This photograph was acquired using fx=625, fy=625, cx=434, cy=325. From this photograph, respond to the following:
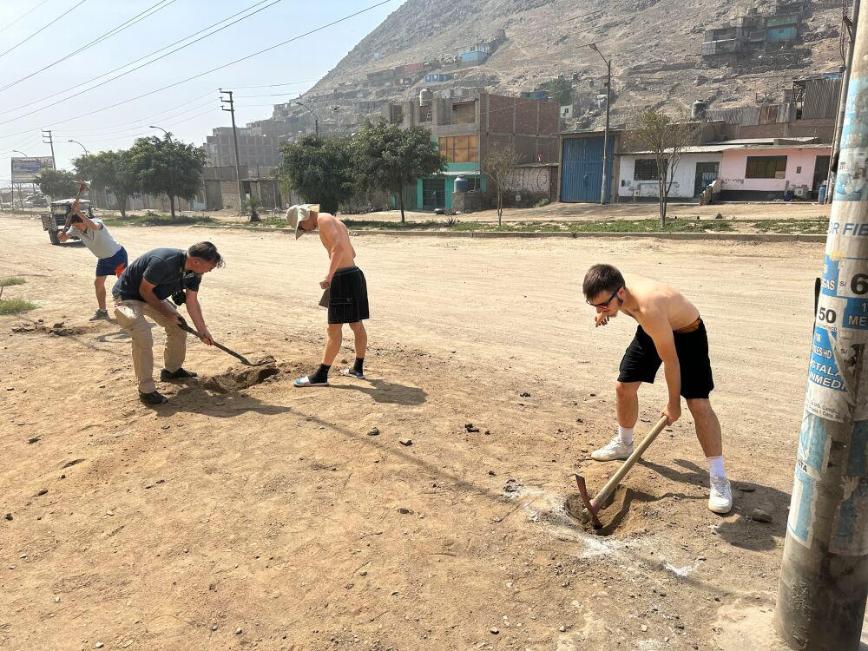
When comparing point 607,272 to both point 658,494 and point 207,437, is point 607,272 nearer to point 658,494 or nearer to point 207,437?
point 658,494

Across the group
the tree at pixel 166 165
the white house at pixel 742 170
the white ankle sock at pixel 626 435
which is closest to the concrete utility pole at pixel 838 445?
the white ankle sock at pixel 626 435

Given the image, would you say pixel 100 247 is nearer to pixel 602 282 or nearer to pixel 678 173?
pixel 602 282

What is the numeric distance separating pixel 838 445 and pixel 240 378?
16.3ft

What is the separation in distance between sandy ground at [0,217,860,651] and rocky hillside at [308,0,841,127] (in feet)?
300

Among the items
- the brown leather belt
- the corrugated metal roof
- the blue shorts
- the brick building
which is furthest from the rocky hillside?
the brown leather belt

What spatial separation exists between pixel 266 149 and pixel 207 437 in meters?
128

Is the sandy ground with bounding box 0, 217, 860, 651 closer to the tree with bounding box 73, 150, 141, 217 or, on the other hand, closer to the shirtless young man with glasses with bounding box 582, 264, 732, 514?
the shirtless young man with glasses with bounding box 582, 264, 732, 514

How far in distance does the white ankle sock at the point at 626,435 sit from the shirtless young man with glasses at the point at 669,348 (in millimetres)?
223

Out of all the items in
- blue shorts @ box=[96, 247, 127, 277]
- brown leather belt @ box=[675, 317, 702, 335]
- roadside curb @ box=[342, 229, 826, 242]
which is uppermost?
brown leather belt @ box=[675, 317, 702, 335]

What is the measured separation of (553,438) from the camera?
447cm

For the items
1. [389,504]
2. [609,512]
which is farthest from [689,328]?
[389,504]

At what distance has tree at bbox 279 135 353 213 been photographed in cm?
3309

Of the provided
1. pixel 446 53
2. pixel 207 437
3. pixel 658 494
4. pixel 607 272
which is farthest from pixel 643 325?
pixel 446 53

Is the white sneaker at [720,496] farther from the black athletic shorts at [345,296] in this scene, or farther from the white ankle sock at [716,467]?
the black athletic shorts at [345,296]
